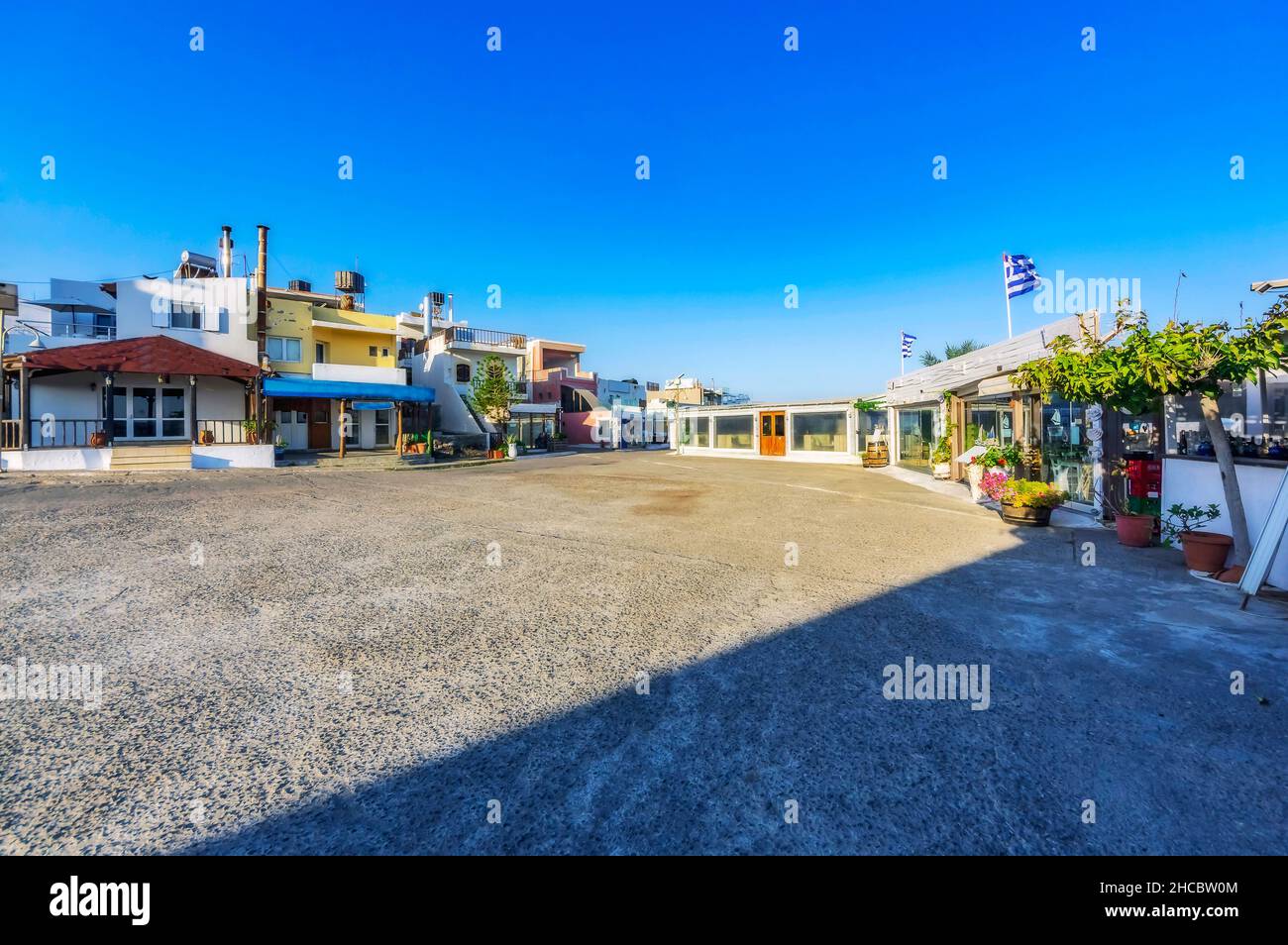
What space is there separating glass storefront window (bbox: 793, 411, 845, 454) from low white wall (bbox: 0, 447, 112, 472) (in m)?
28.3

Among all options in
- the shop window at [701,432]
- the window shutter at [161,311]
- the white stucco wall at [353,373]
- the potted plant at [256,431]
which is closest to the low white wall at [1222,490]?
the potted plant at [256,431]

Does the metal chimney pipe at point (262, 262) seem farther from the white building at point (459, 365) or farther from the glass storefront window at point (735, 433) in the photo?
the glass storefront window at point (735, 433)

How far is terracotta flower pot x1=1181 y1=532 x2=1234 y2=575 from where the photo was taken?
621 cm

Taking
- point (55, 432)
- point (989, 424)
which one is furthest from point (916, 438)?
point (55, 432)

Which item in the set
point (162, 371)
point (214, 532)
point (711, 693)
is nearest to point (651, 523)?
point (711, 693)

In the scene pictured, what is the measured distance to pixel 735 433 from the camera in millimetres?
32312

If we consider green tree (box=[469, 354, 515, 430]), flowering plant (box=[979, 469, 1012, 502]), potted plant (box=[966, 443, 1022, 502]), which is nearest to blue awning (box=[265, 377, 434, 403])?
green tree (box=[469, 354, 515, 430])

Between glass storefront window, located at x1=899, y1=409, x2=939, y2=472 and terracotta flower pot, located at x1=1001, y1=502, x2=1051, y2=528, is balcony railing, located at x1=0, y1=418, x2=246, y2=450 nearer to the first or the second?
terracotta flower pot, located at x1=1001, y1=502, x2=1051, y2=528

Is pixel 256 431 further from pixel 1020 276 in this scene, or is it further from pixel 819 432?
pixel 1020 276

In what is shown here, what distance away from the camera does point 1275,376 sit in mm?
7863

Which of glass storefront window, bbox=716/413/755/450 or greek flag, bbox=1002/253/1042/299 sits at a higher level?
greek flag, bbox=1002/253/1042/299

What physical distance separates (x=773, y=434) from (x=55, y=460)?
2915cm
